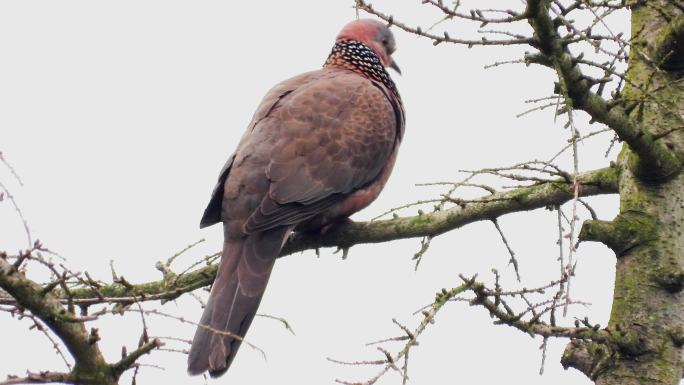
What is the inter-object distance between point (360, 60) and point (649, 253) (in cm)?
271

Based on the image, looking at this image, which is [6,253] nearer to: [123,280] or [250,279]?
[123,280]

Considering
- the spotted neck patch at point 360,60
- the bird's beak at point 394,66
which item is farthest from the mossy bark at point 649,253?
the bird's beak at point 394,66

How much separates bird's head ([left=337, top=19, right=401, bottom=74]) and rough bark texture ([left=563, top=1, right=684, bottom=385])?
2.57 meters

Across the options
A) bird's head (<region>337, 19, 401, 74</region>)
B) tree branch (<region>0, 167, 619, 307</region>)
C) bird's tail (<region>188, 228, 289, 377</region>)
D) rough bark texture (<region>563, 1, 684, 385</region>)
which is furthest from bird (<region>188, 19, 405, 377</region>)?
rough bark texture (<region>563, 1, 684, 385</region>)

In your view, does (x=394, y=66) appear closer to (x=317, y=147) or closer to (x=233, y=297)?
(x=317, y=147)

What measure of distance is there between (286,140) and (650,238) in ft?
6.59

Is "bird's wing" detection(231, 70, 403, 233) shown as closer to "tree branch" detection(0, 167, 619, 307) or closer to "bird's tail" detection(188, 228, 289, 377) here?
"bird's tail" detection(188, 228, 289, 377)

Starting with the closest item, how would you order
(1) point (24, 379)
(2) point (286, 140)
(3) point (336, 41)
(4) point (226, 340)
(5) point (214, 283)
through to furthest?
(1) point (24, 379) → (4) point (226, 340) → (5) point (214, 283) → (2) point (286, 140) → (3) point (336, 41)

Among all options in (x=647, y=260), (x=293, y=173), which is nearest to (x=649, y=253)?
(x=647, y=260)

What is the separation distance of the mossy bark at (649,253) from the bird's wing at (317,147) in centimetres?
158

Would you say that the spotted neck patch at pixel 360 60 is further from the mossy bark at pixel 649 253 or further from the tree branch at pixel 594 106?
the tree branch at pixel 594 106

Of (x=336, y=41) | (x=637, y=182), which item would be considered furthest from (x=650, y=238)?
(x=336, y=41)

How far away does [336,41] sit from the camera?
6402 millimetres

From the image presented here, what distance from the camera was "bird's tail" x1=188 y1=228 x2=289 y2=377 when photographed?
4.18m
